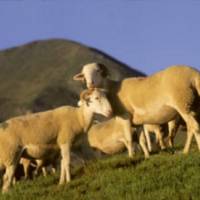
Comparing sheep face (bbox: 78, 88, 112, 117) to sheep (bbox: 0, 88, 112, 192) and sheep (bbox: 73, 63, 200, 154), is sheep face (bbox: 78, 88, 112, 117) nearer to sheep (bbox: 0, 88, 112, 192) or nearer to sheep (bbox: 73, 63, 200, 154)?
sheep (bbox: 0, 88, 112, 192)

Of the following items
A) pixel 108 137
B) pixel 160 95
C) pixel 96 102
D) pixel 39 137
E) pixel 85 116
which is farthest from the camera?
pixel 108 137

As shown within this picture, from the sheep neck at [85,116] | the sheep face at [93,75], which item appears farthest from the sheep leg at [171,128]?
the sheep neck at [85,116]

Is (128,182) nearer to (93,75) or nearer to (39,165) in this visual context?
(93,75)

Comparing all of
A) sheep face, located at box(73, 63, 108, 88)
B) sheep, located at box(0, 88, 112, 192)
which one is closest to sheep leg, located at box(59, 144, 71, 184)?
sheep, located at box(0, 88, 112, 192)

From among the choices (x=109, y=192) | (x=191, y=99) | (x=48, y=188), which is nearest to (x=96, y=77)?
(x=191, y=99)

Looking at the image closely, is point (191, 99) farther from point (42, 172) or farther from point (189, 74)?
point (42, 172)

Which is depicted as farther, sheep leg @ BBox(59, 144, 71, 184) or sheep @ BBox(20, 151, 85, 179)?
sheep @ BBox(20, 151, 85, 179)

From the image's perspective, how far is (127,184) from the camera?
42.9ft

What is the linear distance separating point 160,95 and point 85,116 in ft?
5.66

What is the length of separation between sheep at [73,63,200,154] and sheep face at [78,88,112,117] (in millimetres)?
805

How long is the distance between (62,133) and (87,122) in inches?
26.7

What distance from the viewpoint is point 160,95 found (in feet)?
52.0

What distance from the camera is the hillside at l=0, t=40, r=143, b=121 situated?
86.9 meters

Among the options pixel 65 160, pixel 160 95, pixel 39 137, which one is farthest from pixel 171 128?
pixel 39 137
